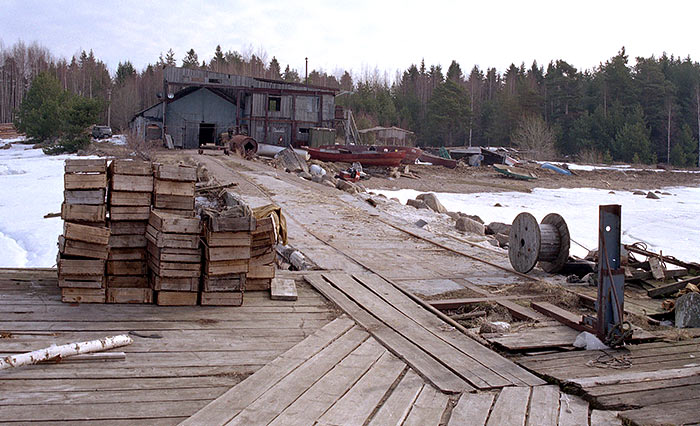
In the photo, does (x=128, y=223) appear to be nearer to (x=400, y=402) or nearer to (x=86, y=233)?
(x=86, y=233)

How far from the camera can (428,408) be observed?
159 inches

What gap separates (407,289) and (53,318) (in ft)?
13.3

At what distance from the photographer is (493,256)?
33.9ft

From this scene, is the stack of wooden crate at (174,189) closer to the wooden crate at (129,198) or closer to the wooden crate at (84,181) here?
the wooden crate at (129,198)

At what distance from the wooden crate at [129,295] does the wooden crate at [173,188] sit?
1133 millimetres

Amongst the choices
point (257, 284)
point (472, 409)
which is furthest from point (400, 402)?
point (257, 284)

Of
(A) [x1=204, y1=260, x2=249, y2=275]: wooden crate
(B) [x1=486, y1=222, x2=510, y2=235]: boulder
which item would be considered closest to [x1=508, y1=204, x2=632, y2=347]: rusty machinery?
(A) [x1=204, y1=260, x2=249, y2=275]: wooden crate

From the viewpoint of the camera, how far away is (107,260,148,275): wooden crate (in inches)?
249

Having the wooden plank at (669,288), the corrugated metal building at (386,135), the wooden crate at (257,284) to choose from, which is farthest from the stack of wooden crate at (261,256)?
the corrugated metal building at (386,135)

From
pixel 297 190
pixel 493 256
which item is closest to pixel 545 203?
pixel 297 190

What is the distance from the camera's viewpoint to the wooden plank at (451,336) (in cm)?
474

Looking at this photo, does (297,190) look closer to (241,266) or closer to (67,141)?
(241,266)

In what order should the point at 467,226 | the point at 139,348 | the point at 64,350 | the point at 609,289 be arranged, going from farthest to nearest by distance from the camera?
the point at 467,226, the point at 609,289, the point at 139,348, the point at 64,350

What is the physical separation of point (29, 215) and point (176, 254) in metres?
13.0
